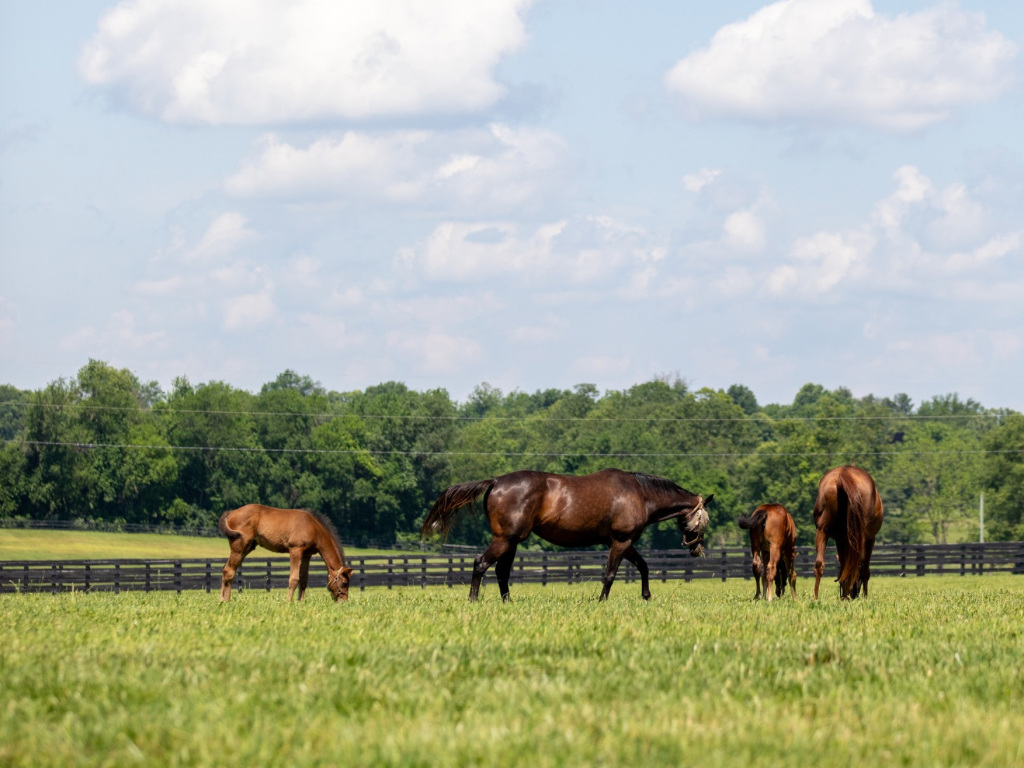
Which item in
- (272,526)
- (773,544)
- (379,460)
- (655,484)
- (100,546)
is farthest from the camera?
(379,460)

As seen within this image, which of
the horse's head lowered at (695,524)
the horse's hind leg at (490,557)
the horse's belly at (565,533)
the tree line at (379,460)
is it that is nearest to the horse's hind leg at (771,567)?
the horse's head lowered at (695,524)

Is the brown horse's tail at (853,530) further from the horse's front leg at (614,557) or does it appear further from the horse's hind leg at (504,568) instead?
the horse's hind leg at (504,568)

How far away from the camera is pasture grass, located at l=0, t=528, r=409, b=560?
72750 millimetres

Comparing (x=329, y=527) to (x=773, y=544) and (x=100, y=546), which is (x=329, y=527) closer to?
(x=773, y=544)

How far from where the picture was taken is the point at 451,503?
52.4 feet

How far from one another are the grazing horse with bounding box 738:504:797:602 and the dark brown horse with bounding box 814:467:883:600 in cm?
130

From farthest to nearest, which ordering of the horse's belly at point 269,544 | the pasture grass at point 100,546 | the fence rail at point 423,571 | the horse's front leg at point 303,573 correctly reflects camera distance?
the pasture grass at point 100,546 → the fence rail at point 423,571 → the horse's front leg at point 303,573 → the horse's belly at point 269,544

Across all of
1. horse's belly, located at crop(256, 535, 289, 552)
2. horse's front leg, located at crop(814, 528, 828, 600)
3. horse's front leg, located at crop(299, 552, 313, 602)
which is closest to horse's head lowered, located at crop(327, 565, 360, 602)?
horse's front leg, located at crop(299, 552, 313, 602)

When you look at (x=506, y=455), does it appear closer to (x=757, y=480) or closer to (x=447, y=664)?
(x=757, y=480)

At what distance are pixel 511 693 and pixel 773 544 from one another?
11956mm

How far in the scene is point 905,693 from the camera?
23.2 feet

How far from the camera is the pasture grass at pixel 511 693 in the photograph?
554 cm

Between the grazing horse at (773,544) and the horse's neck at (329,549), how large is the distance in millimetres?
6482

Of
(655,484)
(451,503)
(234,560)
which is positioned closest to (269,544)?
(234,560)
